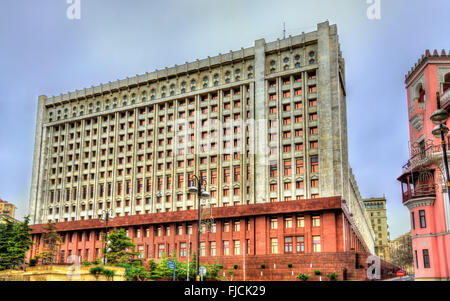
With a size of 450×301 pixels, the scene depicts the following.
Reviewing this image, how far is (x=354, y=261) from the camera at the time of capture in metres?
52.6

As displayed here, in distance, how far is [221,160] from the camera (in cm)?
6731

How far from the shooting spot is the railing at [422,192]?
47.0 m

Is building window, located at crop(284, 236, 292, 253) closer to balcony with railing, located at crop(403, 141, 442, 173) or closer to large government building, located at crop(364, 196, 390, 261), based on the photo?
balcony with railing, located at crop(403, 141, 442, 173)

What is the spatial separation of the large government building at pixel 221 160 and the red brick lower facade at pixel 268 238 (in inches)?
6.1

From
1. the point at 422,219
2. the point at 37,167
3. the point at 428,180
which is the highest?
the point at 37,167

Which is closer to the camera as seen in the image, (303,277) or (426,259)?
(426,259)

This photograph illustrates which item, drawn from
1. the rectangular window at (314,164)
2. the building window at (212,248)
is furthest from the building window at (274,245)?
the rectangular window at (314,164)

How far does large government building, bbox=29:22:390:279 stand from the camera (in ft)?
195

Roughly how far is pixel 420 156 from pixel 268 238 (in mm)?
21851

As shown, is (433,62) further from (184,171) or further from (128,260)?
(128,260)

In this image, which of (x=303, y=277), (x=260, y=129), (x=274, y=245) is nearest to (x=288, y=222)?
(x=274, y=245)

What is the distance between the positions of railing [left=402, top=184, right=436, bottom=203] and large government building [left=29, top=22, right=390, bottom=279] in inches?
363

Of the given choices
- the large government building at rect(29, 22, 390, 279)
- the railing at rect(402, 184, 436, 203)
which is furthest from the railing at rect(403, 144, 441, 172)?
the large government building at rect(29, 22, 390, 279)

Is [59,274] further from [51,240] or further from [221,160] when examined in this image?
[51,240]
